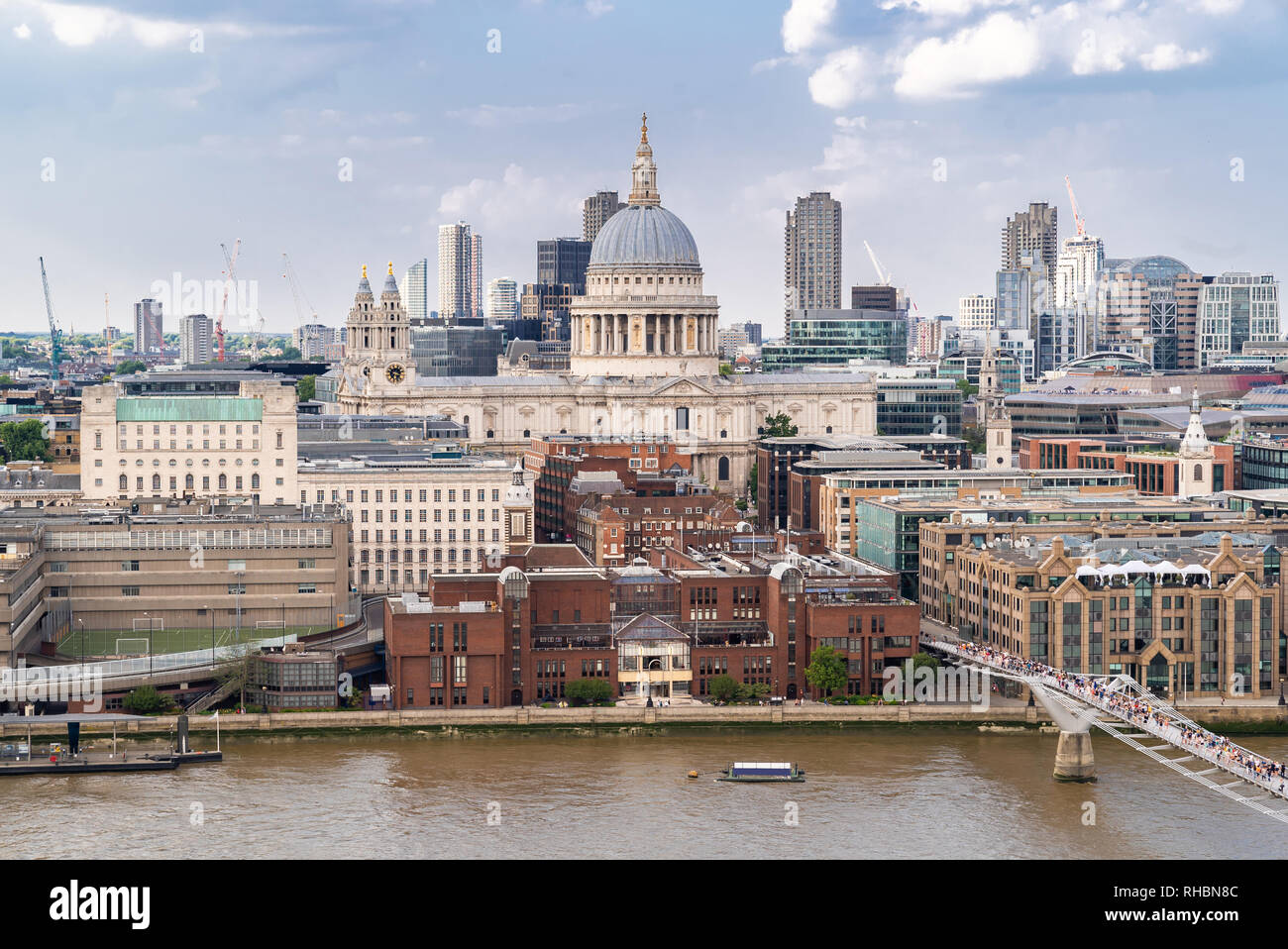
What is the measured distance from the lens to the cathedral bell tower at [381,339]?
341 ft

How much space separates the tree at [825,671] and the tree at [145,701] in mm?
15119

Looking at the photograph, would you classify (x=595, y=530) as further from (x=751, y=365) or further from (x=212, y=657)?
(x=751, y=365)

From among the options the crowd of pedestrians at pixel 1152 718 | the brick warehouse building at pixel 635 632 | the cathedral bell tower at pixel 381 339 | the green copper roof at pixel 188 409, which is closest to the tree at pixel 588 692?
the brick warehouse building at pixel 635 632

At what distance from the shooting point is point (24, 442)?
101562 millimetres

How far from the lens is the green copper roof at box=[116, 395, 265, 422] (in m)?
73.2

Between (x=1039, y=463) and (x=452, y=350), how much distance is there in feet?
235

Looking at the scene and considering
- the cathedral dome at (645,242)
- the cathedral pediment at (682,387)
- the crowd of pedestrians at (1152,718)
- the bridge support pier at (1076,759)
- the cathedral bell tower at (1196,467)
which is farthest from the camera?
the cathedral dome at (645,242)

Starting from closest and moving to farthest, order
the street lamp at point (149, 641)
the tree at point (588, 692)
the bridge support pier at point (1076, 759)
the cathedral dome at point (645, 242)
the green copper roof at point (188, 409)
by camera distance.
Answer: the bridge support pier at point (1076, 759), the street lamp at point (149, 641), the tree at point (588, 692), the green copper roof at point (188, 409), the cathedral dome at point (645, 242)

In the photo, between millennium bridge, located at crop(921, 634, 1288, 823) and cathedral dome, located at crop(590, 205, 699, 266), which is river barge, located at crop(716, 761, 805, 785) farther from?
cathedral dome, located at crop(590, 205, 699, 266)

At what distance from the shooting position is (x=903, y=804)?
143ft

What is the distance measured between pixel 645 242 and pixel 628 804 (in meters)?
67.5

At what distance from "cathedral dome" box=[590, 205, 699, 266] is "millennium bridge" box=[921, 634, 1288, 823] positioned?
5611 centimetres

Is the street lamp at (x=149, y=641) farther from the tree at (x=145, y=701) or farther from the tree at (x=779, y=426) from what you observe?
the tree at (x=779, y=426)

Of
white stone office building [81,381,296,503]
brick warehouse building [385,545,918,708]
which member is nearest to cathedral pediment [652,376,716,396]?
white stone office building [81,381,296,503]
